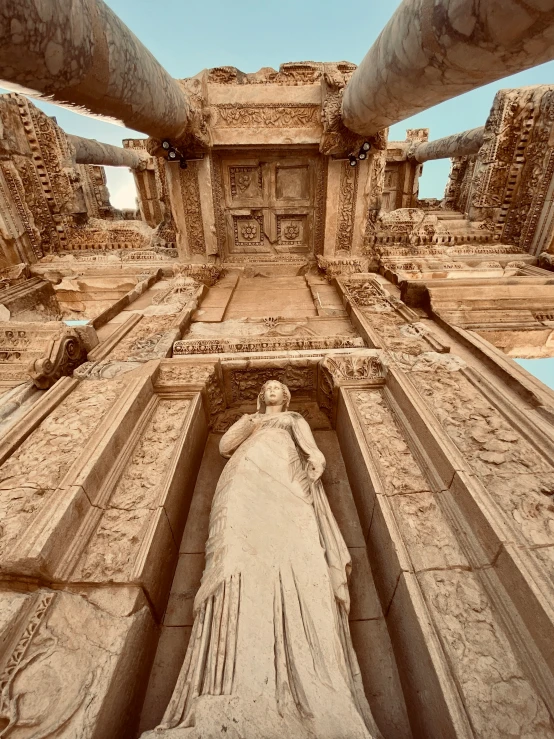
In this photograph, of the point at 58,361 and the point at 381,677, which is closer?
the point at 381,677

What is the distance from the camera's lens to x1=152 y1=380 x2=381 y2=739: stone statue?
142cm

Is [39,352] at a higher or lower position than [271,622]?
higher

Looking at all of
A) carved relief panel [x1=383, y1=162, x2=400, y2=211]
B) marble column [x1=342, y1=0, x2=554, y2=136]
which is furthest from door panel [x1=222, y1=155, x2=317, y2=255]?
carved relief panel [x1=383, y1=162, x2=400, y2=211]

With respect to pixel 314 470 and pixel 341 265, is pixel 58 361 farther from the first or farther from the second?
pixel 341 265

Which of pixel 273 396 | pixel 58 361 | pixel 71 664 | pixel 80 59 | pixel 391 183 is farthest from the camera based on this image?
pixel 391 183

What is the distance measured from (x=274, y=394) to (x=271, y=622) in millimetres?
1931

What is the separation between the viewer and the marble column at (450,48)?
2338 millimetres

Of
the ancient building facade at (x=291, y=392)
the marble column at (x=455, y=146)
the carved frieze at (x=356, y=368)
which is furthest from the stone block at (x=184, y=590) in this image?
the marble column at (x=455, y=146)

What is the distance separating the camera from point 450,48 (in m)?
2.89

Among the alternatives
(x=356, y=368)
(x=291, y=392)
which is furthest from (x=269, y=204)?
(x=356, y=368)

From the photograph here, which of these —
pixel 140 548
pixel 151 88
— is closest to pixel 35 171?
pixel 151 88

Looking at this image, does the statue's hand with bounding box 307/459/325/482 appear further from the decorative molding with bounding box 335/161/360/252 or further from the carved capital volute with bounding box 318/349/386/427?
the decorative molding with bounding box 335/161/360/252

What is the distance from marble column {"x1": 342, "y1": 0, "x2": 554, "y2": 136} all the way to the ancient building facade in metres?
1.71

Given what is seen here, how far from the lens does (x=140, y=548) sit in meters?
2.21
